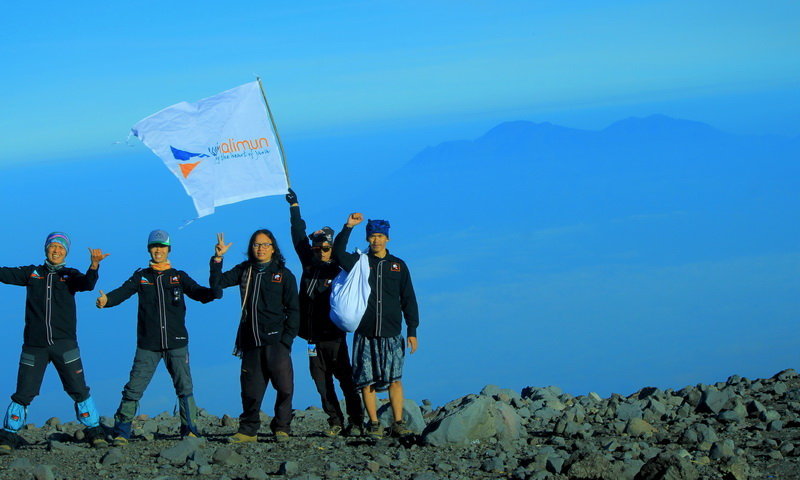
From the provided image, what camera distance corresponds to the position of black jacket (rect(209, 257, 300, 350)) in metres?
10.8

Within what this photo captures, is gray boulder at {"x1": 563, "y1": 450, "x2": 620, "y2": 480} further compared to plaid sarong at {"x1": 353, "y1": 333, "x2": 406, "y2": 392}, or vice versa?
plaid sarong at {"x1": 353, "y1": 333, "x2": 406, "y2": 392}

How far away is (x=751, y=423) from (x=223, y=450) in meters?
5.76

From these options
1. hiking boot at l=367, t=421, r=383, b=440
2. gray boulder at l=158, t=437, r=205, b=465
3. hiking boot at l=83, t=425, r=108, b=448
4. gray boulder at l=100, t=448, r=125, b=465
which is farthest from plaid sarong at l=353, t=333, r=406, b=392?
hiking boot at l=83, t=425, r=108, b=448

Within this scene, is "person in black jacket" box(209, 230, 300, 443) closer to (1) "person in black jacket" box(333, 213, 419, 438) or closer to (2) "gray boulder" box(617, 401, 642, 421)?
(1) "person in black jacket" box(333, 213, 419, 438)

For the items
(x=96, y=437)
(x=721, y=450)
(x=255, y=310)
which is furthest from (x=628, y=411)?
(x=96, y=437)

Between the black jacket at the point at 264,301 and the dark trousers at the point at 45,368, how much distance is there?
1.82 meters

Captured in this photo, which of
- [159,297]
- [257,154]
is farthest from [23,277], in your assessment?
[257,154]

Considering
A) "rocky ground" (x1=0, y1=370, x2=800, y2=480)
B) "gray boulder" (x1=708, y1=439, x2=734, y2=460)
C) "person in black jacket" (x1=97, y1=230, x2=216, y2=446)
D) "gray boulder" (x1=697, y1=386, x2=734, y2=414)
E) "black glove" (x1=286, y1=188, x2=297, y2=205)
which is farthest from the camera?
"gray boulder" (x1=697, y1=386, x2=734, y2=414)

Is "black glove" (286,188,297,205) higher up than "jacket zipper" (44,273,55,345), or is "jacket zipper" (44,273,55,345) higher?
"black glove" (286,188,297,205)

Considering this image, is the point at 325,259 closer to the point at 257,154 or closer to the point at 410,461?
the point at 257,154

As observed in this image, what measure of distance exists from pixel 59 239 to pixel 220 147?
2.06m

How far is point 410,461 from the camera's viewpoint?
10086mm

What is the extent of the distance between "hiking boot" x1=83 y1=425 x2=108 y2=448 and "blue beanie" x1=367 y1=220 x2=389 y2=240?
145 inches

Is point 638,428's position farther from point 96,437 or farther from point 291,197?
point 96,437
